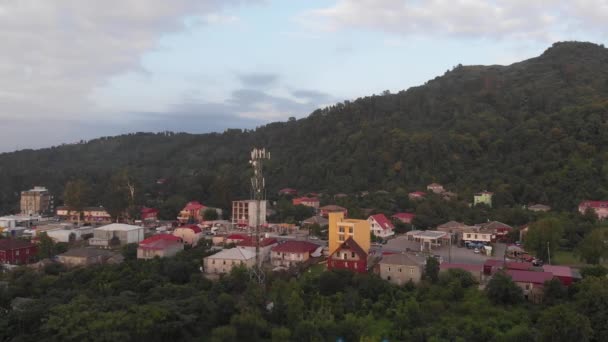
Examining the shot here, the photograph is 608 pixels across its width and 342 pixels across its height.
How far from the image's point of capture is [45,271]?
2078cm

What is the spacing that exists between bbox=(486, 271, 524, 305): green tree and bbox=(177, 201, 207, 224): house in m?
24.5

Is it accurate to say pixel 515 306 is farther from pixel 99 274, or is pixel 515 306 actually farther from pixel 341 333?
pixel 99 274

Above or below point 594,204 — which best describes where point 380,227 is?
below

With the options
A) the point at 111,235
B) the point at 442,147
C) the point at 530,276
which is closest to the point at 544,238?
the point at 530,276

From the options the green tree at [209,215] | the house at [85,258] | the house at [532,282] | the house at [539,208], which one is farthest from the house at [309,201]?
the house at [532,282]

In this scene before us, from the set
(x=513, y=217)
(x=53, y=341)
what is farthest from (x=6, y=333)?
(x=513, y=217)

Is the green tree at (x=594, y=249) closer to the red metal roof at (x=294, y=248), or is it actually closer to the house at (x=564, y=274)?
the house at (x=564, y=274)

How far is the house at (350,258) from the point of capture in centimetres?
1952

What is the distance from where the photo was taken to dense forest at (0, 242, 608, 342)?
1354cm

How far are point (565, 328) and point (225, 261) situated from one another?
42.6 ft

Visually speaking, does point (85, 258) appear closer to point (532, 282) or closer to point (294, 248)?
point (294, 248)

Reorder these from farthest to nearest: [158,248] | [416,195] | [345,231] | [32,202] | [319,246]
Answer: [32,202] → [416,195] → [319,246] → [158,248] → [345,231]

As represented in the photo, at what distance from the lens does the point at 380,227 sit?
28359mm

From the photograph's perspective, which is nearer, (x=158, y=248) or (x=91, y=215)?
(x=158, y=248)
